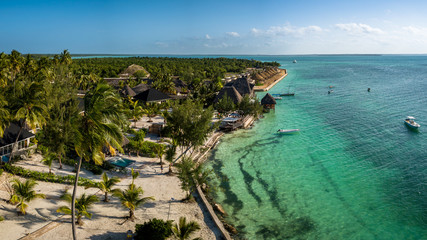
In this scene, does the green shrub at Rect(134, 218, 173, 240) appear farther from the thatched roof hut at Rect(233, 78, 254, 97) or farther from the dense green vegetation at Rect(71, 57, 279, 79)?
the dense green vegetation at Rect(71, 57, 279, 79)

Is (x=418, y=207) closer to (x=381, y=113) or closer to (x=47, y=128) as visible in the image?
(x=47, y=128)

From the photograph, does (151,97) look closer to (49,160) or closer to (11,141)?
(11,141)

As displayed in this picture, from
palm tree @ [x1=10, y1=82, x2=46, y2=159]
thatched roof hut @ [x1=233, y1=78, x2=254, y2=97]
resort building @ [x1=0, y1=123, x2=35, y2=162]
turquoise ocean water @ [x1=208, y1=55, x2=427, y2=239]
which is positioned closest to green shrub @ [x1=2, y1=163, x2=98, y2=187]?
palm tree @ [x1=10, y1=82, x2=46, y2=159]

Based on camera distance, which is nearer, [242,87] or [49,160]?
[49,160]

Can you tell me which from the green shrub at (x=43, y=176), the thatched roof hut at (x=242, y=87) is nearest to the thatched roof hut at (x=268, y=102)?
the thatched roof hut at (x=242, y=87)

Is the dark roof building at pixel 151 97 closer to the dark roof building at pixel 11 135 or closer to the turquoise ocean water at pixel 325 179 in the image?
the turquoise ocean water at pixel 325 179

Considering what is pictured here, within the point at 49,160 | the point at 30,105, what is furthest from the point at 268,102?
the point at 30,105

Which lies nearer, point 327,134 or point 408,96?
point 327,134

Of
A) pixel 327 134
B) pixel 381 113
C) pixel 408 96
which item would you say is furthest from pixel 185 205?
pixel 408 96

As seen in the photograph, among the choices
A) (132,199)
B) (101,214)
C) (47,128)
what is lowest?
(101,214)
